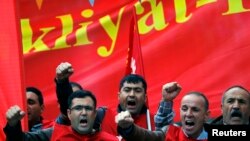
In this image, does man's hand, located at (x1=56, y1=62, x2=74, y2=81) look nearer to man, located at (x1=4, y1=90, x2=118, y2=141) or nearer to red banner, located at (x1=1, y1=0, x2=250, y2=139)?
man, located at (x1=4, y1=90, x2=118, y2=141)

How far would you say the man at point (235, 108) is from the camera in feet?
21.6

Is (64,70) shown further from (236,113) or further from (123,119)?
(236,113)

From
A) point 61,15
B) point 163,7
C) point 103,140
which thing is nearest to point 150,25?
point 163,7

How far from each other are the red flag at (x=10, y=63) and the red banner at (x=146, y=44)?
204 centimetres

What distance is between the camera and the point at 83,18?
8.66 meters

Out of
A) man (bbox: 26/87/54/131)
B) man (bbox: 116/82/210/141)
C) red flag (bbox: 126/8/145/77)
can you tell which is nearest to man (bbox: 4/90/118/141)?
man (bbox: 116/82/210/141)

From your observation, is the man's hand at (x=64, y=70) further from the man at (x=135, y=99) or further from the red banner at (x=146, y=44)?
the red banner at (x=146, y=44)

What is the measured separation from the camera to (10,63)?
20.4 feet

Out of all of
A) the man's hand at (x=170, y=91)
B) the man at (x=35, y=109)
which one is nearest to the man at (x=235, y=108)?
the man's hand at (x=170, y=91)

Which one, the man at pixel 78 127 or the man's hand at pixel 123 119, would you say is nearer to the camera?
the man's hand at pixel 123 119

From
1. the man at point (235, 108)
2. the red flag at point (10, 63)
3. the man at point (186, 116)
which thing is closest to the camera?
the red flag at point (10, 63)

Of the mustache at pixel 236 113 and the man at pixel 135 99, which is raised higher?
the man at pixel 135 99

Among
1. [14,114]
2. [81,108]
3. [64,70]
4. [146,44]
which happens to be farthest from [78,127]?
[146,44]

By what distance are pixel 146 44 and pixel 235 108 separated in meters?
1.89
